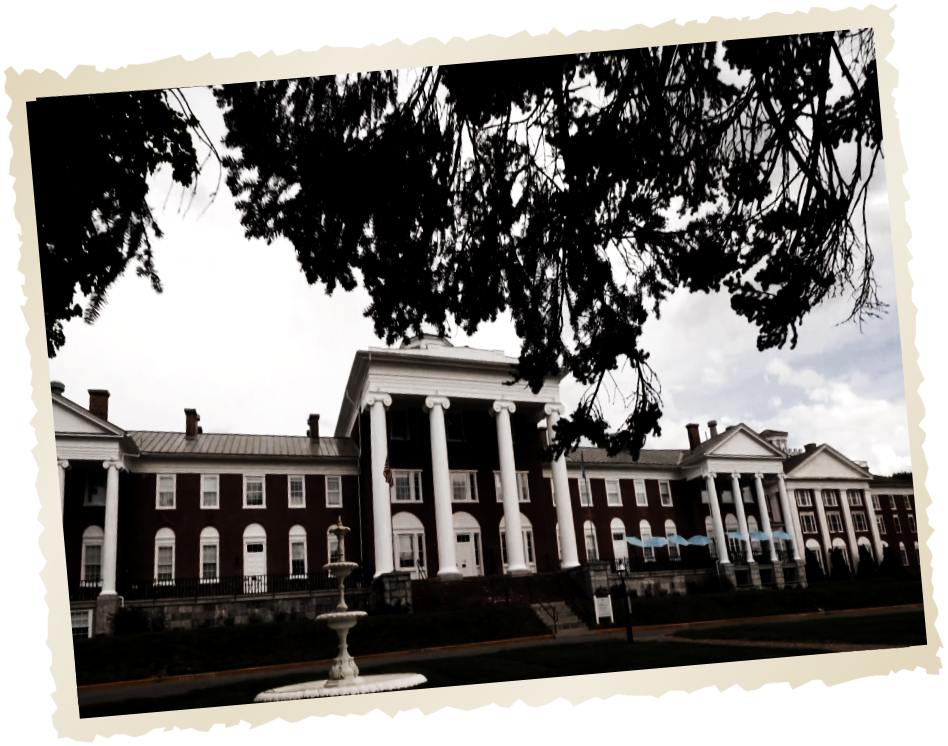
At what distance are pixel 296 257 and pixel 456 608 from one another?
1572cm

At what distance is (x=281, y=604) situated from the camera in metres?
21.1

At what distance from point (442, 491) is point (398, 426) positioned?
337 centimetres

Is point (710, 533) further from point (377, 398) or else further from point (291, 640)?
point (377, 398)

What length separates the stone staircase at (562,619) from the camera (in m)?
16.4

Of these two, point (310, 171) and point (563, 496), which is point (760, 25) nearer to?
point (310, 171)

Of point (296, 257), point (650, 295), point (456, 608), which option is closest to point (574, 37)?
point (650, 295)

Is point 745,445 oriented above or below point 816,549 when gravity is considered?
above

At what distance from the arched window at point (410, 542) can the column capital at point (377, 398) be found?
435 centimetres

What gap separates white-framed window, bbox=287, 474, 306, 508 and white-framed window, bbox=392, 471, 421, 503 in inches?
131

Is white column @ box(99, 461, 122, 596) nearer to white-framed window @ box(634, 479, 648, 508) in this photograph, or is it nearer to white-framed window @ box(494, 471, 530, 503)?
white-framed window @ box(494, 471, 530, 503)

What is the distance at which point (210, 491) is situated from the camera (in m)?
23.9

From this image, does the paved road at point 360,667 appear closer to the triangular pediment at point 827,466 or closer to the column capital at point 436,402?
the triangular pediment at point 827,466

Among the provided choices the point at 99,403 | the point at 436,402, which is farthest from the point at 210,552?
the point at 99,403

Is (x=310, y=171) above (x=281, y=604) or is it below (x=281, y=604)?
above
